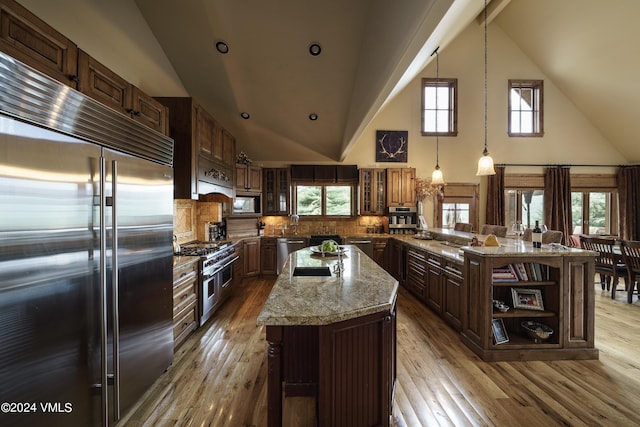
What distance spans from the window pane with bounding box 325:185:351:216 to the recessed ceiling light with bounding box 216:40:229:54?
3.42 metres

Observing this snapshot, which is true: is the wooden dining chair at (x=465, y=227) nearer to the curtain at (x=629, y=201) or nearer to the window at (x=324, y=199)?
the window at (x=324, y=199)

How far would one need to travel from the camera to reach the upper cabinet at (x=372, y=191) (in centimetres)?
590

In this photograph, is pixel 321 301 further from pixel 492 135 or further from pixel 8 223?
pixel 492 135

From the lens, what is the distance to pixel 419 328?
3.25 m

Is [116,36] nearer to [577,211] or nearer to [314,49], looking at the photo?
[314,49]

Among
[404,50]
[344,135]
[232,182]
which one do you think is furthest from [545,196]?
[232,182]

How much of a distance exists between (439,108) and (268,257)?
549 cm

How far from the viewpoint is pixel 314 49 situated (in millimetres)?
3428

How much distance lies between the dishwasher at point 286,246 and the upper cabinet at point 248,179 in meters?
1.23

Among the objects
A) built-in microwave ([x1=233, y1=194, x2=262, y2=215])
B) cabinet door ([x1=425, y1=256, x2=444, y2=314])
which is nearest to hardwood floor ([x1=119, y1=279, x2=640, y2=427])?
cabinet door ([x1=425, y1=256, x2=444, y2=314])

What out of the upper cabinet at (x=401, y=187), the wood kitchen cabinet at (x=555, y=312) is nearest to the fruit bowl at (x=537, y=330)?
the wood kitchen cabinet at (x=555, y=312)

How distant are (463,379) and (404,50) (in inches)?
107

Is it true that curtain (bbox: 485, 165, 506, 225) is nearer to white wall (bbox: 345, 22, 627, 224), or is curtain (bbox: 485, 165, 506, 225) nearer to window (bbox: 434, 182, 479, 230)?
white wall (bbox: 345, 22, 627, 224)

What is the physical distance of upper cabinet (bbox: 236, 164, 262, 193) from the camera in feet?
16.9
